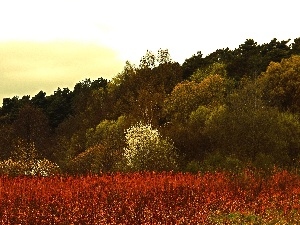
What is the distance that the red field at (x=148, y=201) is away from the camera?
12.3 meters

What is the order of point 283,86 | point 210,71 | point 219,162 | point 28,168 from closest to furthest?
1. point 219,162
2. point 28,168
3. point 283,86
4. point 210,71

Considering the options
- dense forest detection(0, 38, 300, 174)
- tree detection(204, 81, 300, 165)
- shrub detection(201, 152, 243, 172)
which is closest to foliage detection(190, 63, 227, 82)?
dense forest detection(0, 38, 300, 174)

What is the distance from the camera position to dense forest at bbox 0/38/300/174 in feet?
98.1

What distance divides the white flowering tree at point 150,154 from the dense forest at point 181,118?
0.06 meters

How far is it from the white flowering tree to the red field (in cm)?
1073

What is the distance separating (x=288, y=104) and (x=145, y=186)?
3978 cm

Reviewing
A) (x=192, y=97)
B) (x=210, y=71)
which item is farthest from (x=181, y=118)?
(x=210, y=71)

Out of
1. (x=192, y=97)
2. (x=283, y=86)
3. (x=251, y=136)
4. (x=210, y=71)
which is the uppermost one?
(x=210, y=71)

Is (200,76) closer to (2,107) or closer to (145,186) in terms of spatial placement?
(145,186)

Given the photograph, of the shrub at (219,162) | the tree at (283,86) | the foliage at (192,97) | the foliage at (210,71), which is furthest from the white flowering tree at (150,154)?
the foliage at (210,71)

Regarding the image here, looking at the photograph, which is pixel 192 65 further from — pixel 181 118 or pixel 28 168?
pixel 28 168

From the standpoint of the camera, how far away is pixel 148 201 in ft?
46.0

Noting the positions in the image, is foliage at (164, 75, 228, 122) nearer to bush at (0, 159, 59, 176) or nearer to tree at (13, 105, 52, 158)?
bush at (0, 159, 59, 176)

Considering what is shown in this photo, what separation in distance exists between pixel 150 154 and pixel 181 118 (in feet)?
80.1
